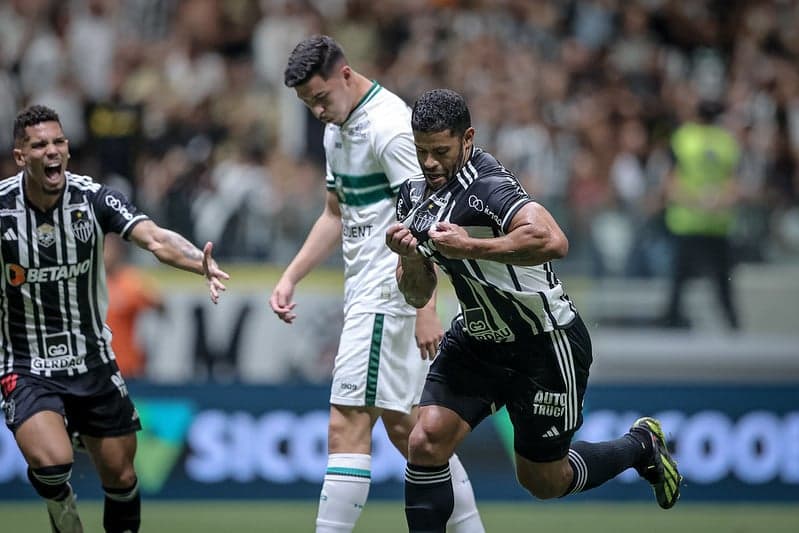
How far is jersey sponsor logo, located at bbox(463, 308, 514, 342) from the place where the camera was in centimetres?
600

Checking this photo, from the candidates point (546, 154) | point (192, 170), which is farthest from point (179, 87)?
point (546, 154)

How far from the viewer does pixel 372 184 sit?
6.71 m

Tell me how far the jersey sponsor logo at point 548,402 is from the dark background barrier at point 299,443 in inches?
159

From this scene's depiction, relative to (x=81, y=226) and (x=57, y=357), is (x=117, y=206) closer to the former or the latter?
(x=81, y=226)

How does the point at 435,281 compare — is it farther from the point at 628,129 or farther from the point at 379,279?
the point at 628,129

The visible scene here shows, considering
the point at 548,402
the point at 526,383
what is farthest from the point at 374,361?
the point at 548,402

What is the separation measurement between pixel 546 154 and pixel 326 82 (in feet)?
21.2

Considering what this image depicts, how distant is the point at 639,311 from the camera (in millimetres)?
10633

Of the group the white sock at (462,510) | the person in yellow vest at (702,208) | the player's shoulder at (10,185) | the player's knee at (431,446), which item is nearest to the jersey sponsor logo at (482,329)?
the player's knee at (431,446)

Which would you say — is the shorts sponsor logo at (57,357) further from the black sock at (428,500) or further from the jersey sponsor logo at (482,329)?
the jersey sponsor logo at (482,329)

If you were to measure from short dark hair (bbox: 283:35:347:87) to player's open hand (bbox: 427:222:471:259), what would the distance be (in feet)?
4.74

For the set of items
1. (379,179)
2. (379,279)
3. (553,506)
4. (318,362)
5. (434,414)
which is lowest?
(553,506)

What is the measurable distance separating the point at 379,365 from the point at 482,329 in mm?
720

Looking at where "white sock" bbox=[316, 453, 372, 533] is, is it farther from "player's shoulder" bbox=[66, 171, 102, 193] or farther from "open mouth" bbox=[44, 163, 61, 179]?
"open mouth" bbox=[44, 163, 61, 179]
